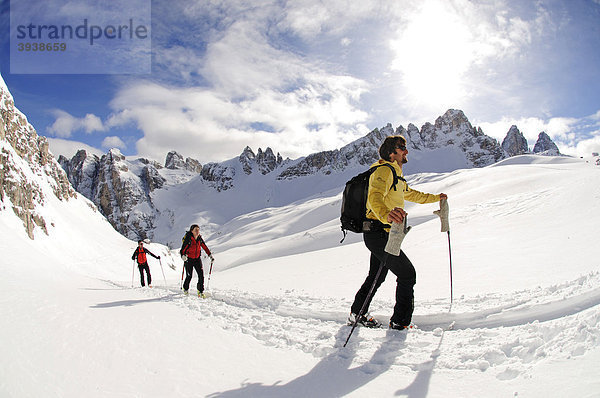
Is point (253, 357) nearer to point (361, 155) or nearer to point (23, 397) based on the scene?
point (23, 397)

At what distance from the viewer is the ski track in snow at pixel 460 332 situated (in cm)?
273

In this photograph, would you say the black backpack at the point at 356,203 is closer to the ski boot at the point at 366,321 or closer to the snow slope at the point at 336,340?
the ski boot at the point at 366,321

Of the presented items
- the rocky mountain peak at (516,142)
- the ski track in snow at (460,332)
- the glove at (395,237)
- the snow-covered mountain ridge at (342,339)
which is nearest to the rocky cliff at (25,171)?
the snow-covered mountain ridge at (342,339)

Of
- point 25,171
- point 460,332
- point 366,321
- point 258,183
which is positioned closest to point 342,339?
point 366,321

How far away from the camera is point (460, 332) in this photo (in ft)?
12.1

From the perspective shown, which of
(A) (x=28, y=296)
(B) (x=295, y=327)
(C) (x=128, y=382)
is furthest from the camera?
(A) (x=28, y=296)

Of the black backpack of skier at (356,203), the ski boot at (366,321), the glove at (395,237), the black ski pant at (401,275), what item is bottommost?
the ski boot at (366,321)

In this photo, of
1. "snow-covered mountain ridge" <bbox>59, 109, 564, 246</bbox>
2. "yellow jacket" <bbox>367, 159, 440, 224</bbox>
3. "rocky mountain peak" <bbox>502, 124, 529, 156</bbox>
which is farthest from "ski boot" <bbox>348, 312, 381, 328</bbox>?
"rocky mountain peak" <bbox>502, 124, 529, 156</bbox>

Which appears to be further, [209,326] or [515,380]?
[209,326]

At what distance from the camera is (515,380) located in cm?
237

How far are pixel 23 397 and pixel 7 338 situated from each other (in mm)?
1506

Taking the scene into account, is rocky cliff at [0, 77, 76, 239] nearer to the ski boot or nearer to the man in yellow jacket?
the ski boot

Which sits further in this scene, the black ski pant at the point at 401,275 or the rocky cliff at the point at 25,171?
the rocky cliff at the point at 25,171

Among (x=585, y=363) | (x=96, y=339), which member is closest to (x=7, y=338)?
(x=96, y=339)
